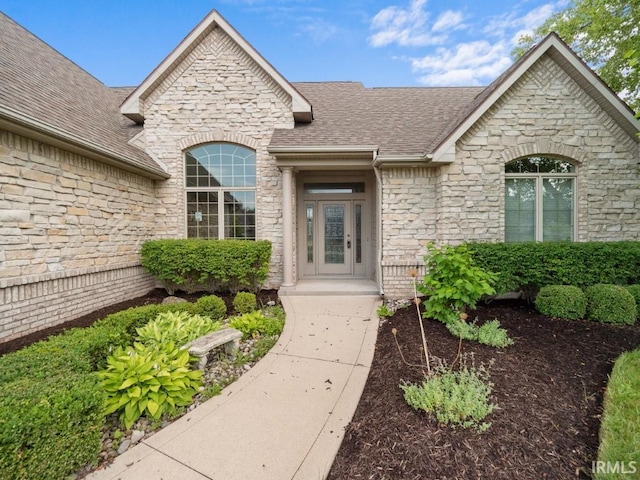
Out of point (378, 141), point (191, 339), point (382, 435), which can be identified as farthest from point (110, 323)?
point (378, 141)

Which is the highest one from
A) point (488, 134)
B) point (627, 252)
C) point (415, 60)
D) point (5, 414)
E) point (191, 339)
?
point (415, 60)

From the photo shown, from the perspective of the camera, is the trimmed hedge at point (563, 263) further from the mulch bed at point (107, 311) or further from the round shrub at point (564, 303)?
the mulch bed at point (107, 311)

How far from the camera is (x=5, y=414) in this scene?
5.70 feet

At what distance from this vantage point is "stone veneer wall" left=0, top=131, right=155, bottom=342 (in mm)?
4137

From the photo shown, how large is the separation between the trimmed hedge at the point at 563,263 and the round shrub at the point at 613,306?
53 cm

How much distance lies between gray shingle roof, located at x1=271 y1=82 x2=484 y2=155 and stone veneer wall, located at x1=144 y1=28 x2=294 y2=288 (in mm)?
865

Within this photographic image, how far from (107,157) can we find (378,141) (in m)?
5.86

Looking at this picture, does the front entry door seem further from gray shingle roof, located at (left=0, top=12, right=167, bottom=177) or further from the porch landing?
gray shingle roof, located at (left=0, top=12, right=167, bottom=177)

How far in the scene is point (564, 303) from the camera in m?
4.66

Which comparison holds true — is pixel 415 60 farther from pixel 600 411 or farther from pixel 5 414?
pixel 5 414

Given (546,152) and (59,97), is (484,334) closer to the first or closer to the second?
(546,152)

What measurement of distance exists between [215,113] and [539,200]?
7987 mm

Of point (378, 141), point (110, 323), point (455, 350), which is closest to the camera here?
point (455, 350)

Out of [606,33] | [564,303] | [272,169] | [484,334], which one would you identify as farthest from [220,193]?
[606,33]
